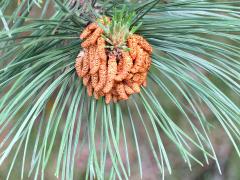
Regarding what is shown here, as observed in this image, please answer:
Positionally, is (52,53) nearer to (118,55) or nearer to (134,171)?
(118,55)

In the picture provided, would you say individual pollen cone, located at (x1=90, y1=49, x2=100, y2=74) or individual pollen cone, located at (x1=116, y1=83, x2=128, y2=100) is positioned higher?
individual pollen cone, located at (x1=90, y1=49, x2=100, y2=74)

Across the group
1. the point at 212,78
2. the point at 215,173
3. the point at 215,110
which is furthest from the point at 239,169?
the point at 215,110

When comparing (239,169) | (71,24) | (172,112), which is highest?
(71,24)

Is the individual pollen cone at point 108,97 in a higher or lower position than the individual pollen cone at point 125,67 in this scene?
lower

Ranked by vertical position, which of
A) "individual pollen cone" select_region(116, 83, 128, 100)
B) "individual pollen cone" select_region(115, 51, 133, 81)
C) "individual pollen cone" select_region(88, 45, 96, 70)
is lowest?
"individual pollen cone" select_region(116, 83, 128, 100)

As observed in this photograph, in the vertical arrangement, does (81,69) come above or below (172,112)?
above

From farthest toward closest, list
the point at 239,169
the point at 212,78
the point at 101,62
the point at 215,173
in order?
1. the point at 215,173
2. the point at 239,169
3. the point at 212,78
4. the point at 101,62
